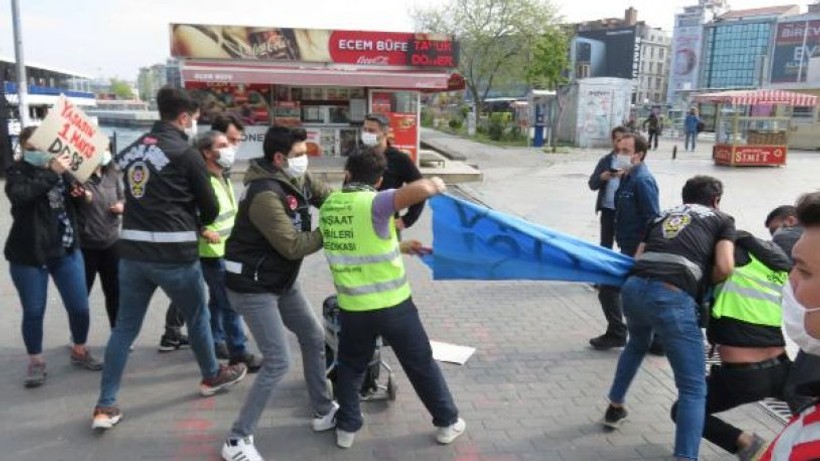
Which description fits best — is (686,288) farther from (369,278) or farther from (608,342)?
(608,342)

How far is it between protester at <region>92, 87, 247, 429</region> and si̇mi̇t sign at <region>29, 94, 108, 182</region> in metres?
0.59

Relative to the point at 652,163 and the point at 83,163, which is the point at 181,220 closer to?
the point at 83,163

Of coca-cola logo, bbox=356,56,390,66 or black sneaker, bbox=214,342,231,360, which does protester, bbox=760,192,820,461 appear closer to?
black sneaker, bbox=214,342,231,360

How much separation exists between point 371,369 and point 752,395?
223 centimetres

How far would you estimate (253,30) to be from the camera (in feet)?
55.3

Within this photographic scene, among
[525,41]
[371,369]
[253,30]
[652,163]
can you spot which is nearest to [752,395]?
[371,369]

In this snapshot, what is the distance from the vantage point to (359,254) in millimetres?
3338

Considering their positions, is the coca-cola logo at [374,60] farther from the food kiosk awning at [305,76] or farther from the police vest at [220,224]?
the police vest at [220,224]

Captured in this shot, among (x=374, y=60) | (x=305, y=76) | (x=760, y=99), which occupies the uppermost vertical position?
(x=374, y=60)

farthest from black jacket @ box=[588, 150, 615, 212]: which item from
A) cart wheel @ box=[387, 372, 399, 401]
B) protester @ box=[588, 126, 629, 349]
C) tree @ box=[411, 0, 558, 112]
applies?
tree @ box=[411, 0, 558, 112]

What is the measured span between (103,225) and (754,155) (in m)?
20.6

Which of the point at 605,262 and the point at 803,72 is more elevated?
the point at 803,72

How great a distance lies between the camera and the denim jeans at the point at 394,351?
11.2 ft

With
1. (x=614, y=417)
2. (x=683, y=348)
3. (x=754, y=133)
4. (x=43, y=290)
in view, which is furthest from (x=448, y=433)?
(x=754, y=133)
